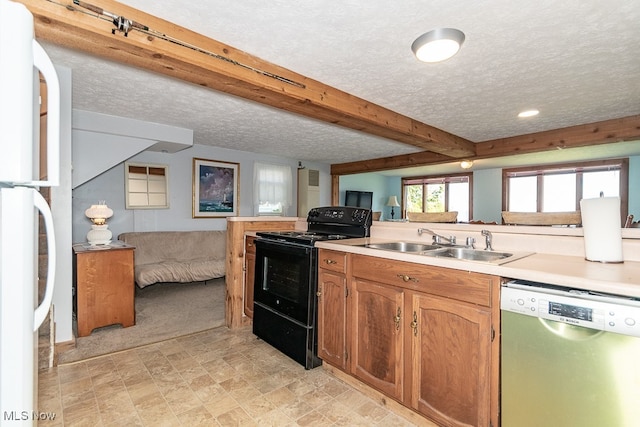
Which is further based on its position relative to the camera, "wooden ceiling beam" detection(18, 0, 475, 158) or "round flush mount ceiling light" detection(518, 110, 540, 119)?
"round flush mount ceiling light" detection(518, 110, 540, 119)

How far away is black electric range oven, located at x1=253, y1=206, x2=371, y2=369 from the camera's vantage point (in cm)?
221

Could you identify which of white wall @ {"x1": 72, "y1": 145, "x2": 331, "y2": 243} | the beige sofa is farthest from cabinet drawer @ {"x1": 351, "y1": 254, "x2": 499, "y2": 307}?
white wall @ {"x1": 72, "y1": 145, "x2": 331, "y2": 243}

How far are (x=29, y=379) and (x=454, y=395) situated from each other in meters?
1.62

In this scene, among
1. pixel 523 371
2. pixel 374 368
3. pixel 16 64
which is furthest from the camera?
pixel 374 368

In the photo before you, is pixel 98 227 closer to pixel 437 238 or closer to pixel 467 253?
pixel 437 238

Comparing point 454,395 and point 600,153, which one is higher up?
point 600,153

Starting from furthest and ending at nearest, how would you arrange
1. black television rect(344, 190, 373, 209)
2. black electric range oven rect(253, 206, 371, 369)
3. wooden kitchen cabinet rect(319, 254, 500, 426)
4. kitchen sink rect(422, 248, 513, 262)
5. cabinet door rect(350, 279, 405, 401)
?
black television rect(344, 190, 373, 209) < black electric range oven rect(253, 206, 371, 369) < kitchen sink rect(422, 248, 513, 262) < cabinet door rect(350, 279, 405, 401) < wooden kitchen cabinet rect(319, 254, 500, 426)

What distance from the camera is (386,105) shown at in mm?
3045

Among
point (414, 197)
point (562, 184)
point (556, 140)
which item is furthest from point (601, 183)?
point (414, 197)

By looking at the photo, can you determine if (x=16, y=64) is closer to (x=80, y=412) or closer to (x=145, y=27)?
(x=145, y=27)

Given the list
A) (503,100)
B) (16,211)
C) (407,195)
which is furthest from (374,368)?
(407,195)

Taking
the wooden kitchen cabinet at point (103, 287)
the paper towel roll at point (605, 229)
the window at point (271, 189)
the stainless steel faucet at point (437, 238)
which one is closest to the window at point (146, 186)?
the window at point (271, 189)

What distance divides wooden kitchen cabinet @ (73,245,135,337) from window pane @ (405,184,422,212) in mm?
7753

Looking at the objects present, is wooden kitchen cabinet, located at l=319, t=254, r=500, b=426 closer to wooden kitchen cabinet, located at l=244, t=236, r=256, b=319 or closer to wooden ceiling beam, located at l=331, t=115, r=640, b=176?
wooden kitchen cabinet, located at l=244, t=236, r=256, b=319
